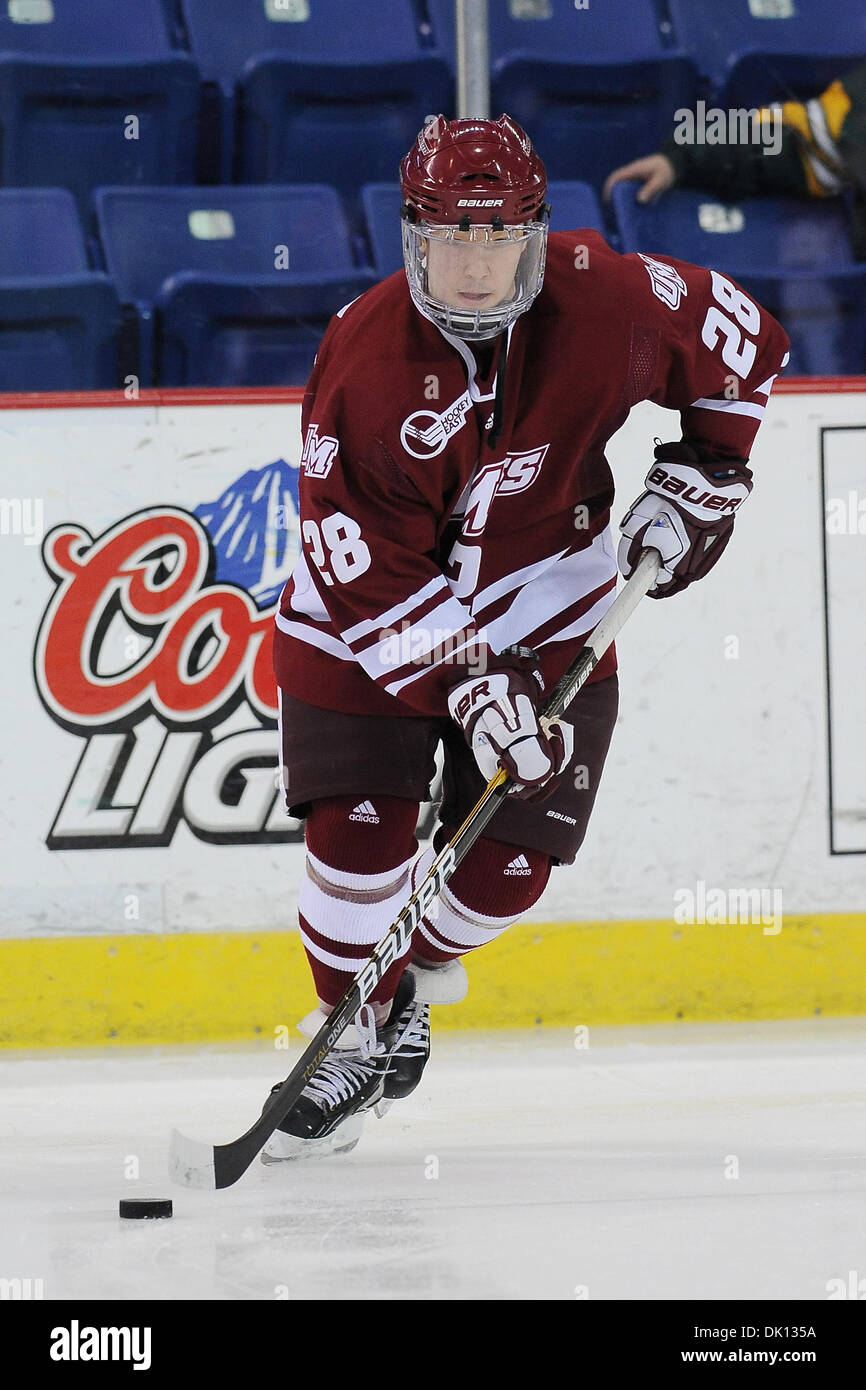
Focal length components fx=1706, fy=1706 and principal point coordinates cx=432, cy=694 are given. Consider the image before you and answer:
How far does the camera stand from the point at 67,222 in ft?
11.9

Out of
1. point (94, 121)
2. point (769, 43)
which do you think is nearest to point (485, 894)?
point (94, 121)

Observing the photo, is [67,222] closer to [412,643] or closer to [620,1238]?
[412,643]

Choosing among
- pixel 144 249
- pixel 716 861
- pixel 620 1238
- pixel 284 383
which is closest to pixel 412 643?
pixel 620 1238

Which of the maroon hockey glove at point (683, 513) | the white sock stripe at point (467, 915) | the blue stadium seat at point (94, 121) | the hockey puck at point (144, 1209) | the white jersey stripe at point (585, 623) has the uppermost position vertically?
the blue stadium seat at point (94, 121)

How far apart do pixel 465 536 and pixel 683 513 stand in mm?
325

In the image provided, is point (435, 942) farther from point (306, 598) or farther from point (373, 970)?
point (306, 598)

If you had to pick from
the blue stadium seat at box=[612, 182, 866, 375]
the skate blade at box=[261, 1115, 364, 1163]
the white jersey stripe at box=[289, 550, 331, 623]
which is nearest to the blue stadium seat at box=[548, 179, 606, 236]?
the blue stadium seat at box=[612, 182, 866, 375]

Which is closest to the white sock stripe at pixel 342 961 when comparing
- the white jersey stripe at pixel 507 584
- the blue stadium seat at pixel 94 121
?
the white jersey stripe at pixel 507 584

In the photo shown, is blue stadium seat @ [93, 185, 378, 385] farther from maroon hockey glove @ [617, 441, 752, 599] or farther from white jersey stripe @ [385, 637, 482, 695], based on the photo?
white jersey stripe @ [385, 637, 482, 695]

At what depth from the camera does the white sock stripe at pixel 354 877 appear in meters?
2.29

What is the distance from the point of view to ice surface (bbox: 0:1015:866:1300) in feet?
5.77

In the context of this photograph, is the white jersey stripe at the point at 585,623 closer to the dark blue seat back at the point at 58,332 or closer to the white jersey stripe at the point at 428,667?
the white jersey stripe at the point at 428,667

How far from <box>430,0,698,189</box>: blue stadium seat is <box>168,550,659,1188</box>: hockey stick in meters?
2.19
